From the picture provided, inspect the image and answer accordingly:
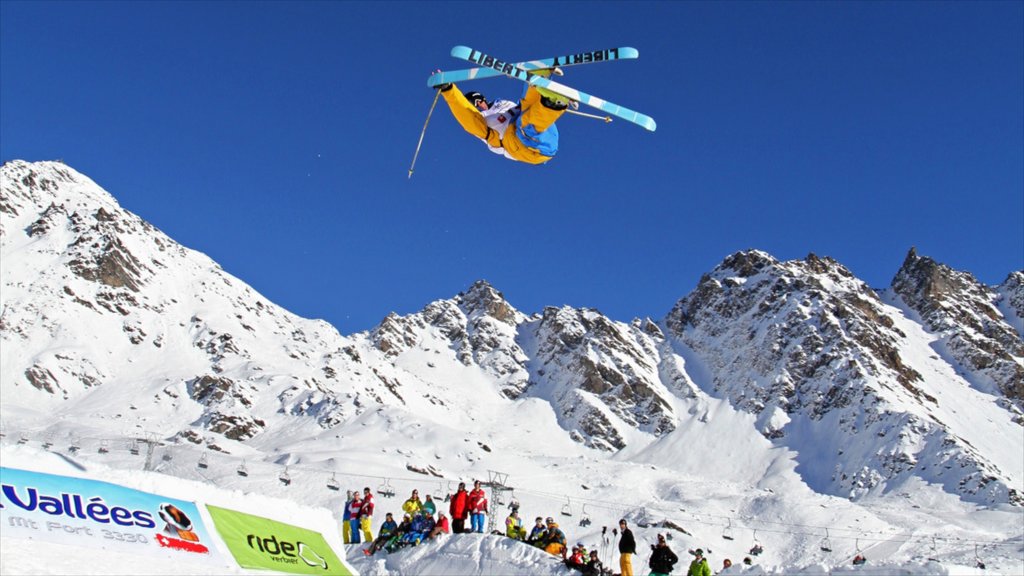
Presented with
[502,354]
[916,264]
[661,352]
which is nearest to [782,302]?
[661,352]

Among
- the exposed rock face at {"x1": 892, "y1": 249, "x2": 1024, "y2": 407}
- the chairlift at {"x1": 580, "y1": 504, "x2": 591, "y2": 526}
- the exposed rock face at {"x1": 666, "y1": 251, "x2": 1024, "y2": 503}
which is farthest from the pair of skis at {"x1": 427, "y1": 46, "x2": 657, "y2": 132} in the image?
the exposed rock face at {"x1": 892, "y1": 249, "x2": 1024, "y2": 407}

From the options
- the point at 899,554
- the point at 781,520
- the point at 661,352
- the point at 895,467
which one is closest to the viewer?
the point at 899,554

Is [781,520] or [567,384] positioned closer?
[781,520]

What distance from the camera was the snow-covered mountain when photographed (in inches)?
3693

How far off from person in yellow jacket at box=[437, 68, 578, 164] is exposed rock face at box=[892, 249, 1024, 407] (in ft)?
487

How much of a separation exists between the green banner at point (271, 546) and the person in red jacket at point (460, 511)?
586cm

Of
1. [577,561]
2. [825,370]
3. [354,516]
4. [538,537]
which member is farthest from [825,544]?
[825,370]

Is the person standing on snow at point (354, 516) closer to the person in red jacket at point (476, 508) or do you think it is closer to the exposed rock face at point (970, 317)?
the person in red jacket at point (476, 508)

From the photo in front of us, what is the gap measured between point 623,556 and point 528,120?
863 centimetres

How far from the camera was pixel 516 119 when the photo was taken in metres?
13.5

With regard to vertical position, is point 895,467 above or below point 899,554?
above

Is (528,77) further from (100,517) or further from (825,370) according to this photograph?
(825,370)

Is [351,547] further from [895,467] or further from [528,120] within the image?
[895,467]

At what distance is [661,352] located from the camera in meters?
176
